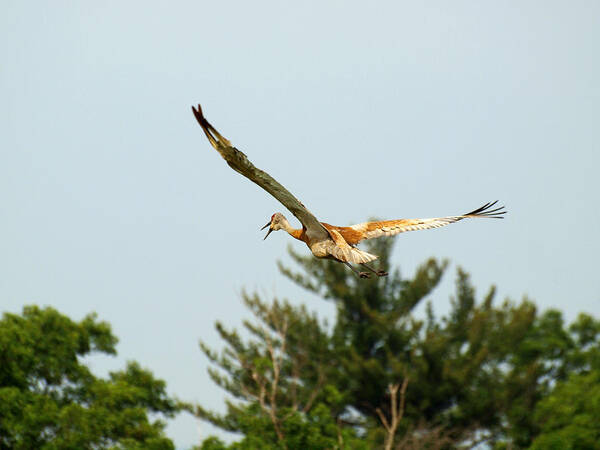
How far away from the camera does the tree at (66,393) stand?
19422 millimetres

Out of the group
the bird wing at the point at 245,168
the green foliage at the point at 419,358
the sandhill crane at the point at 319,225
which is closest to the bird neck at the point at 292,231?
the sandhill crane at the point at 319,225

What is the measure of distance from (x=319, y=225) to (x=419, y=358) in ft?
89.9

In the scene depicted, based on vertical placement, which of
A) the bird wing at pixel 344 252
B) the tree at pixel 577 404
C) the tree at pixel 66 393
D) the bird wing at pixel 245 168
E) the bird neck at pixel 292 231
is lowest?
the bird wing at pixel 245 168

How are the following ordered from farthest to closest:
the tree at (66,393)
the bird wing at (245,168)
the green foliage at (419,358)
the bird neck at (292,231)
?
the green foliage at (419,358) < the tree at (66,393) < the bird neck at (292,231) < the bird wing at (245,168)

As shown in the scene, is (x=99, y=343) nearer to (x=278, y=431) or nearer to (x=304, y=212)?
(x=278, y=431)

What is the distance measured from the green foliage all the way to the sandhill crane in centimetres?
2318

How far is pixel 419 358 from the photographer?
118ft

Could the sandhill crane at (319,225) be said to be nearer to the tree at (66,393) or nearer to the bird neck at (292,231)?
the bird neck at (292,231)

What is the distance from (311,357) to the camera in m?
36.8

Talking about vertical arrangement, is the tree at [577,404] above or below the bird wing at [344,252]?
above

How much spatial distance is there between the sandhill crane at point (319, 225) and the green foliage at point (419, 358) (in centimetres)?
Answer: 2318

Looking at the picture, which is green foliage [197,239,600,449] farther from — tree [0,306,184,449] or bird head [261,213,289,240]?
bird head [261,213,289,240]

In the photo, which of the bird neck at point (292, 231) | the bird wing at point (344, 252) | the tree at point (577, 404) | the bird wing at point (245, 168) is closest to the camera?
the bird wing at point (245, 168)

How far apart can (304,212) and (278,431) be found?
12.2m
